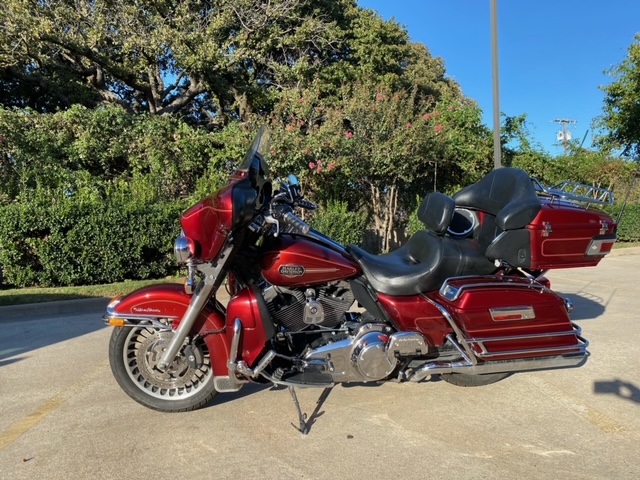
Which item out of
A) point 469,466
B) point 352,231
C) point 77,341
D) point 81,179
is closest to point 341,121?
point 352,231

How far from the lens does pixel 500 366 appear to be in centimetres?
297

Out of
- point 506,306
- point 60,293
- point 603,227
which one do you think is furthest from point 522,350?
point 60,293

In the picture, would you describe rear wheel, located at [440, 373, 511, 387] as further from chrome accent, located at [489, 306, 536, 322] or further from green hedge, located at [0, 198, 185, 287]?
green hedge, located at [0, 198, 185, 287]

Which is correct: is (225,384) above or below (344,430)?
above

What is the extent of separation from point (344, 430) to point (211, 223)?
1572 millimetres

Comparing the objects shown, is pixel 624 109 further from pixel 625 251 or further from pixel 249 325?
pixel 249 325

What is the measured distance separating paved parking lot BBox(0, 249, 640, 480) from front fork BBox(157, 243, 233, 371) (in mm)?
521

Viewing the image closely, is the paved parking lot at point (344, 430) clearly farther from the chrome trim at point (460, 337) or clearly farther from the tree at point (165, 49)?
the tree at point (165, 49)

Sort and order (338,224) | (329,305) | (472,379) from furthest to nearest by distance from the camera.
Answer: (338,224) → (472,379) → (329,305)

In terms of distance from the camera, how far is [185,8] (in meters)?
12.7

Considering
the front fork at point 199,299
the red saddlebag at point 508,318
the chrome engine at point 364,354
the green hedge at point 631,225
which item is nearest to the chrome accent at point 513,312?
the red saddlebag at point 508,318

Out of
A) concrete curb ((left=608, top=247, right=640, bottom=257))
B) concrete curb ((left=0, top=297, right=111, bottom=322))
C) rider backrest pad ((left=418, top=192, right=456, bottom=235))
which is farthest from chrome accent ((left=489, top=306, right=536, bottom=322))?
concrete curb ((left=608, top=247, right=640, bottom=257))

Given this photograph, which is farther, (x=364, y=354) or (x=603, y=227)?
(x=603, y=227)

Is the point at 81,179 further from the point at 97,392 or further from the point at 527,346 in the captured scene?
the point at 527,346
